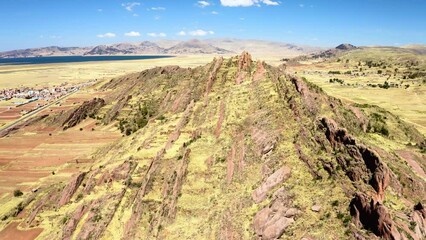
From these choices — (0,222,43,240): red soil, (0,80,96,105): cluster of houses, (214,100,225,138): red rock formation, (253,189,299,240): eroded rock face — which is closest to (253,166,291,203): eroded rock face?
(253,189,299,240): eroded rock face

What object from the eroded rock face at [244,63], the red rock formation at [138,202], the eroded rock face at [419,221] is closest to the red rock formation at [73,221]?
the red rock formation at [138,202]

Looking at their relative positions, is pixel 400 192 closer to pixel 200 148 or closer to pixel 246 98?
pixel 200 148

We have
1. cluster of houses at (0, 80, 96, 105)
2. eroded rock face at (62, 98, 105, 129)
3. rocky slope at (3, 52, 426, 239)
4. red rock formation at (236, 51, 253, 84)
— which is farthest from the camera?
cluster of houses at (0, 80, 96, 105)

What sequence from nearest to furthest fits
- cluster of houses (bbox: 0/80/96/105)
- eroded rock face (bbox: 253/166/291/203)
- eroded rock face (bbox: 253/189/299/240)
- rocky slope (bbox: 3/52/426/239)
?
rocky slope (bbox: 3/52/426/239), eroded rock face (bbox: 253/189/299/240), eroded rock face (bbox: 253/166/291/203), cluster of houses (bbox: 0/80/96/105)

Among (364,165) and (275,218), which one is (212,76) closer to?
(364,165)

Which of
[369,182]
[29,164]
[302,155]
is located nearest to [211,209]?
[302,155]

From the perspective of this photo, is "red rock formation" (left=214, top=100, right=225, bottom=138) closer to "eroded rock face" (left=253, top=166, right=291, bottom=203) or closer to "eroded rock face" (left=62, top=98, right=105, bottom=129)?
"eroded rock face" (left=253, top=166, right=291, bottom=203)

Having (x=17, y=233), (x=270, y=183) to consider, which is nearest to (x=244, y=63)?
(x=270, y=183)
